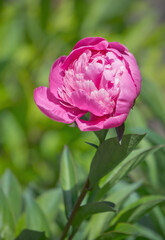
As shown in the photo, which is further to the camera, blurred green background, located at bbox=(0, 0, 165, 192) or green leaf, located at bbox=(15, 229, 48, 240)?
blurred green background, located at bbox=(0, 0, 165, 192)

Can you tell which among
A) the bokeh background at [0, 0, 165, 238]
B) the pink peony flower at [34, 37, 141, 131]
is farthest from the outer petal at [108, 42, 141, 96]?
the bokeh background at [0, 0, 165, 238]

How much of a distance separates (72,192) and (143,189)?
0.76ft

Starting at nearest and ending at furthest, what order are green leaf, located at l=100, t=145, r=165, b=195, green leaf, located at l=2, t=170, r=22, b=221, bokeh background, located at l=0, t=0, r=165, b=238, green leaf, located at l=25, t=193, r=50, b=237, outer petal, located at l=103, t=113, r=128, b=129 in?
outer petal, located at l=103, t=113, r=128, b=129, green leaf, located at l=100, t=145, r=165, b=195, green leaf, located at l=25, t=193, r=50, b=237, green leaf, located at l=2, t=170, r=22, b=221, bokeh background, located at l=0, t=0, r=165, b=238

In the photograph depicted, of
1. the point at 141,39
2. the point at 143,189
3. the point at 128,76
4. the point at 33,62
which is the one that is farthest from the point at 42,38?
the point at 128,76

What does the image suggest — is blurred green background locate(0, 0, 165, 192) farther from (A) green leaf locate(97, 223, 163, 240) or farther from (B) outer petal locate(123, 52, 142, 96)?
(B) outer petal locate(123, 52, 142, 96)

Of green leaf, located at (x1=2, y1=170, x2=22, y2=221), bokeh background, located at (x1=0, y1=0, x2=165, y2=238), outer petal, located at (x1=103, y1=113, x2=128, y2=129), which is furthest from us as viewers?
bokeh background, located at (x1=0, y1=0, x2=165, y2=238)

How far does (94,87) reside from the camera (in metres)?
0.48

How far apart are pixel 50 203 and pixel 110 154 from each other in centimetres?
31

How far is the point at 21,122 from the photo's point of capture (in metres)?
1.64

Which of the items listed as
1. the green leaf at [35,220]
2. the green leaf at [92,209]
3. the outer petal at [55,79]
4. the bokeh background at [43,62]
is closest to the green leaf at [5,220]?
the green leaf at [35,220]

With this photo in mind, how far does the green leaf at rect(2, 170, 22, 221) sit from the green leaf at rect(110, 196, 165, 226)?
20 cm

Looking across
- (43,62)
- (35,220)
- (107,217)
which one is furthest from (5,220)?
(43,62)

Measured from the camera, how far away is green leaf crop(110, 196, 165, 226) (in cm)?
64

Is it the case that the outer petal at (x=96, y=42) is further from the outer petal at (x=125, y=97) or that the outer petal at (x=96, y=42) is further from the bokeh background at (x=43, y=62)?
the bokeh background at (x=43, y=62)
